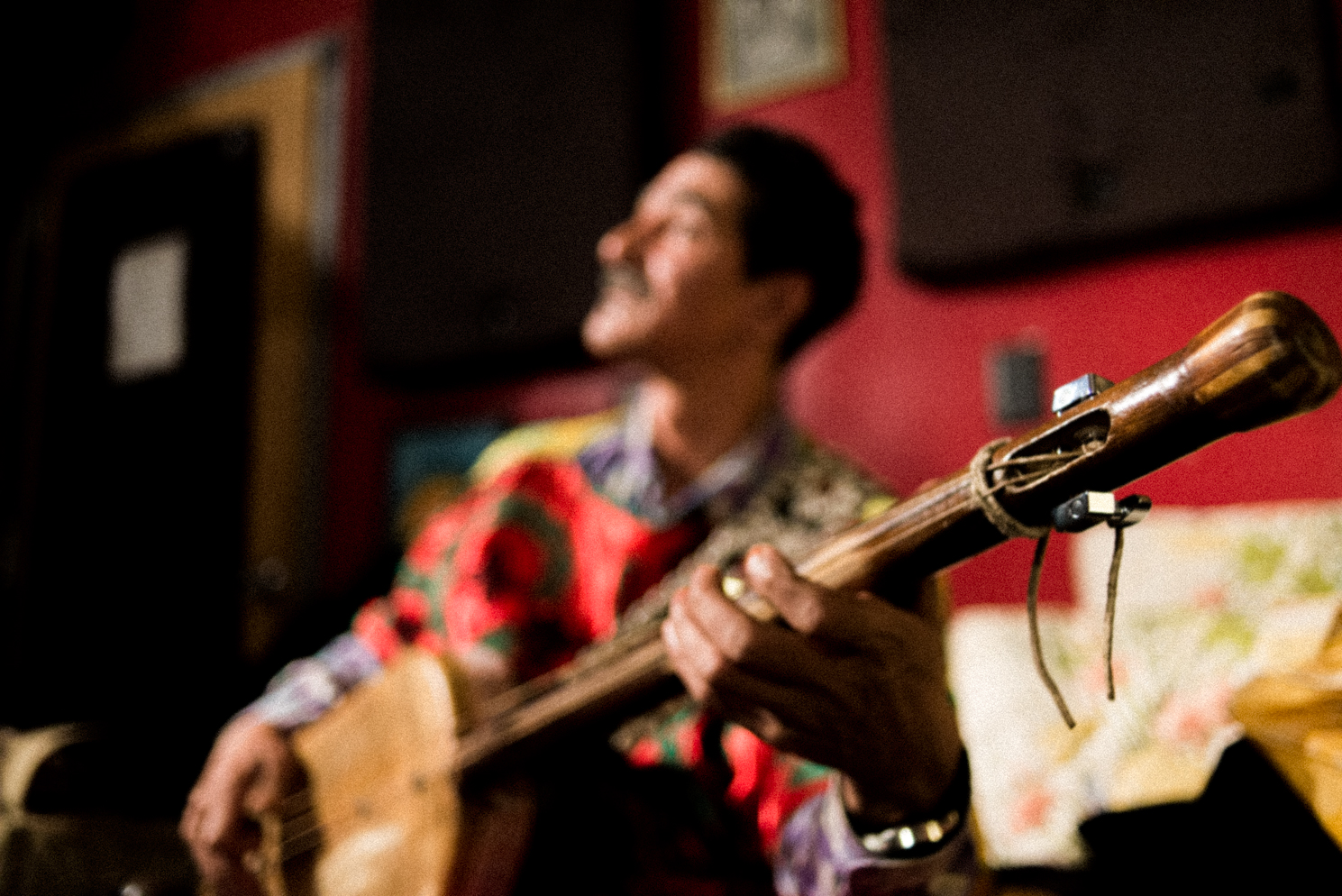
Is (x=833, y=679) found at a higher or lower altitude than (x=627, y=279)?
lower

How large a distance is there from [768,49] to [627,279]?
98 cm

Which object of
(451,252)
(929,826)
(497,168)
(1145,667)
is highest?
(497,168)

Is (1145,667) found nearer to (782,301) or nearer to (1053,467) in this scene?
(782,301)

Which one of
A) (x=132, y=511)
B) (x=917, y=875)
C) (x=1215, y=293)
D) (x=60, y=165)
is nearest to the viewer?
(x=917, y=875)

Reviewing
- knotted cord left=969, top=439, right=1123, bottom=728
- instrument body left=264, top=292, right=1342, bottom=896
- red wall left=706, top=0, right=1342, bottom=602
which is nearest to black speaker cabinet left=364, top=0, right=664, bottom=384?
red wall left=706, top=0, right=1342, bottom=602

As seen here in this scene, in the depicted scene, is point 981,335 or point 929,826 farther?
point 981,335

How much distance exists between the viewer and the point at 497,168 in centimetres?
220

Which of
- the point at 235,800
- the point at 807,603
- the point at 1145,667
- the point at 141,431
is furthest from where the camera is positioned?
the point at 141,431

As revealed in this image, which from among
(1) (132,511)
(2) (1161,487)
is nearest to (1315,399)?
(2) (1161,487)

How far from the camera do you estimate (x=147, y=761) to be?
112 centimetres

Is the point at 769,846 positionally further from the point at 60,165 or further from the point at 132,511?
the point at 60,165

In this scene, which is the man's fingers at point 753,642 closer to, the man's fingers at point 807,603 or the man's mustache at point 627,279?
the man's fingers at point 807,603

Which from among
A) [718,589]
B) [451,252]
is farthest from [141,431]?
[718,589]

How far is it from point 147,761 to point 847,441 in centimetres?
129
